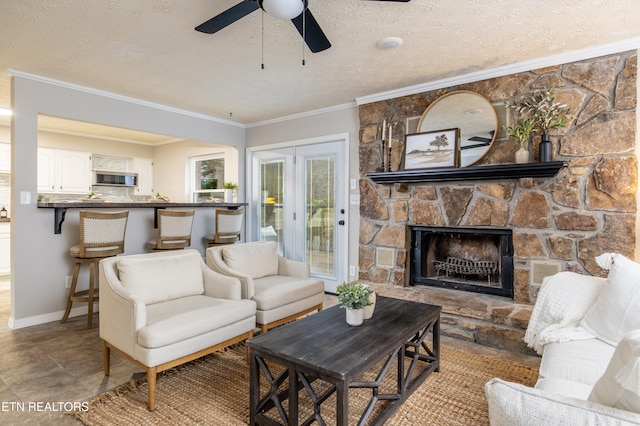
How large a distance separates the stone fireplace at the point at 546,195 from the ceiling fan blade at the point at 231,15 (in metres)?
2.36

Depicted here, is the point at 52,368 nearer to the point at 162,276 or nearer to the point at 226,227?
the point at 162,276

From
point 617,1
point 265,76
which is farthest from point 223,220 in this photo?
point 617,1

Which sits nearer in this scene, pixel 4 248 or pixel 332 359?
pixel 332 359

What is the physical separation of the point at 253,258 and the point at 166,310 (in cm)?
108

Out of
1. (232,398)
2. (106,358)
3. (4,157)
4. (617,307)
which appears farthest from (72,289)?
(617,307)

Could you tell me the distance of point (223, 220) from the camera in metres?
4.48

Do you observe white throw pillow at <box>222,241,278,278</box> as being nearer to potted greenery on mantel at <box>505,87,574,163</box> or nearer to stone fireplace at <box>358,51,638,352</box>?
stone fireplace at <box>358,51,638,352</box>

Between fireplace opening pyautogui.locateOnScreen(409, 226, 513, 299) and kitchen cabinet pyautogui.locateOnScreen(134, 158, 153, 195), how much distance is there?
5519 mm

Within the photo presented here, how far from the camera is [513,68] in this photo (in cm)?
318

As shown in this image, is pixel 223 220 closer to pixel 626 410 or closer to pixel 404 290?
pixel 404 290

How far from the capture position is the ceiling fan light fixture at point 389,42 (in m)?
2.65

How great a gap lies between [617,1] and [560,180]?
1322 mm

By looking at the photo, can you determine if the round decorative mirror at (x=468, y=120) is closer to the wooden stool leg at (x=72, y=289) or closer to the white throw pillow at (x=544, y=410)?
the white throw pillow at (x=544, y=410)

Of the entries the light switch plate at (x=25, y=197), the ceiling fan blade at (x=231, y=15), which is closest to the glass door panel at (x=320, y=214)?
the ceiling fan blade at (x=231, y=15)
